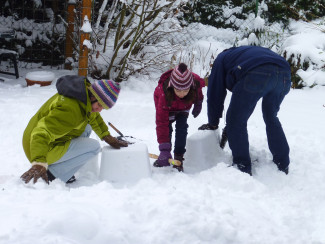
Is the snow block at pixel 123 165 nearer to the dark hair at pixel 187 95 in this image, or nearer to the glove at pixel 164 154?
the glove at pixel 164 154

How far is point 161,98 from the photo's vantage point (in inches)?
121

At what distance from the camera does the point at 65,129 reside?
8.70ft

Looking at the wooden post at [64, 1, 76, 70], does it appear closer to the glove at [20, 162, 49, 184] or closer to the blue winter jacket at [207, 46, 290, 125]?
the blue winter jacket at [207, 46, 290, 125]

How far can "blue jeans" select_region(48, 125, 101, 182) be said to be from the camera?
2840 mm

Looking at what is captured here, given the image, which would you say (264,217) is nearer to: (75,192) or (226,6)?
(75,192)

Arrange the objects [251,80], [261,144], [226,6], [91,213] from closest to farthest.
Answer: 1. [91,213]
2. [251,80]
3. [261,144]
4. [226,6]

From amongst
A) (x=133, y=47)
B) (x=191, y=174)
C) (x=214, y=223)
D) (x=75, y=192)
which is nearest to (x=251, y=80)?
(x=191, y=174)

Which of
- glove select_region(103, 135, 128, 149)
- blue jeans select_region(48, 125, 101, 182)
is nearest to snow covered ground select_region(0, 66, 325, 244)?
blue jeans select_region(48, 125, 101, 182)

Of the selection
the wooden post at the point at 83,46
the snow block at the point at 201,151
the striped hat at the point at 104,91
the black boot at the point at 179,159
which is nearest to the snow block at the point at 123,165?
the black boot at the point at 179,159

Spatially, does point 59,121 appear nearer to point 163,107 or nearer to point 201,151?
point 163,107

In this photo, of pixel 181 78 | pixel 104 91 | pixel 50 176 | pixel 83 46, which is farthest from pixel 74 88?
pixel 83 46

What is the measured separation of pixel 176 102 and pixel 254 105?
60cm

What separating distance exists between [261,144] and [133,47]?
300cm

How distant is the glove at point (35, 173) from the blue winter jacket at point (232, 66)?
4.72ft
